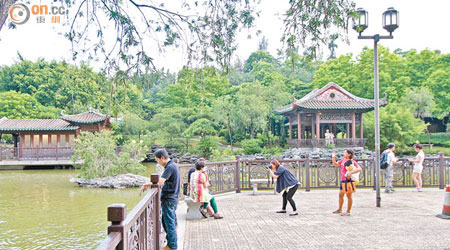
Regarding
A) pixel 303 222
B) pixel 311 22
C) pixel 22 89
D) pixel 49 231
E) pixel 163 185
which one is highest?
pixel 22 89

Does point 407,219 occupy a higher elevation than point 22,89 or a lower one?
lower

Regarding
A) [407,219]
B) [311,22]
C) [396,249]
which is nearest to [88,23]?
[311,22]

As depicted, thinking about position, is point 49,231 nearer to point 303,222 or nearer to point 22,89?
point 303,222

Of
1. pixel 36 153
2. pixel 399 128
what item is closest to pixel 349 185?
pixel 399 128

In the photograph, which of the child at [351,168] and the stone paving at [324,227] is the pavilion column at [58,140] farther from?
the child at [351,168]

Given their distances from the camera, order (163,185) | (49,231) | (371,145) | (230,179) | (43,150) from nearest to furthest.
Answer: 1. (163,185)
2. (49,231)
3. (230,179)
4. (43,150)
5. (371,145)

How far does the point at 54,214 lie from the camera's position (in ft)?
38.0

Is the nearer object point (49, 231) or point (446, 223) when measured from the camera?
A: point (446, 223)

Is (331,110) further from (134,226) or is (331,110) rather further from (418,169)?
(134,226)

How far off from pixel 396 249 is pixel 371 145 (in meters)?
27.9

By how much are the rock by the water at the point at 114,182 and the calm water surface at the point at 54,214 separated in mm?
520

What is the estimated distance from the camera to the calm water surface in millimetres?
8664

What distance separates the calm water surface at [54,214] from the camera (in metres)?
8.66

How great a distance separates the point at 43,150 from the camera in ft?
93.0
